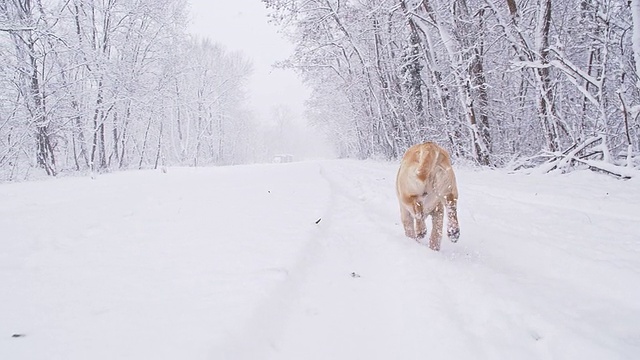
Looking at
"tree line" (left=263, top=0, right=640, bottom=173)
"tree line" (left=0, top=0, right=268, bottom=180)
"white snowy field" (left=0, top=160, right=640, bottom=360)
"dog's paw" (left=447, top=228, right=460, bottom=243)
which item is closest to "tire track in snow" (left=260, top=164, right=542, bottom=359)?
"white snowy field" (left=0, top=160, right=640, bottom=360)

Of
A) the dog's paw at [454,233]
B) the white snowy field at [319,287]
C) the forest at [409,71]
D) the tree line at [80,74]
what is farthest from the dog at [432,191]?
the tree line at [80,74]

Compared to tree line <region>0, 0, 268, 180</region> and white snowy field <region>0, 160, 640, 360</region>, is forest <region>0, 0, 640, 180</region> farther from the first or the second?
white snowy field <region>0, 160, 640, 360</region>

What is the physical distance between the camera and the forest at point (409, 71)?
5590 mm

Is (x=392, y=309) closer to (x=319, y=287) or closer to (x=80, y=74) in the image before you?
(x=319, y=287)

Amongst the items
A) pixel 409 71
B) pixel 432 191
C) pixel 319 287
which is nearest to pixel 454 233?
pixel 432 191

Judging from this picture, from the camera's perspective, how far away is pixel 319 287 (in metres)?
1.84

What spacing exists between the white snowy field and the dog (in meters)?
0.19

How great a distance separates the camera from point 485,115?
8352 mm

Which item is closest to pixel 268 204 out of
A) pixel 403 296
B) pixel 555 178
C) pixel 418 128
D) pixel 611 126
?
pixel 403 296

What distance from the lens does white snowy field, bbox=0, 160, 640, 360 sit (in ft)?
4.07

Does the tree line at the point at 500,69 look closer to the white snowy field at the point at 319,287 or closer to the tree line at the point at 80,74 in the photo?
the white snowy field at the point at 319,287

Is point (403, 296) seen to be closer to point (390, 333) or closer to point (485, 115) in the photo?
point (390, 333)

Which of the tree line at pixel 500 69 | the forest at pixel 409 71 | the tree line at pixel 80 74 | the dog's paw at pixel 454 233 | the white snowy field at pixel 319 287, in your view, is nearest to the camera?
the white snowy field at pixel 319 287

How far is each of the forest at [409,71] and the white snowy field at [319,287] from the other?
3.25 m
